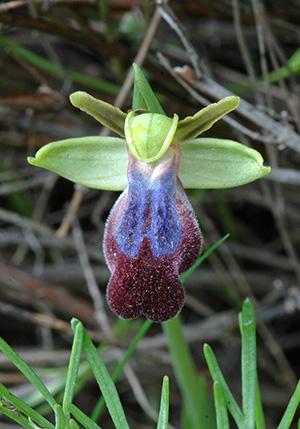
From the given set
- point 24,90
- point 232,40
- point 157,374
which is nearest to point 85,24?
point 24,90

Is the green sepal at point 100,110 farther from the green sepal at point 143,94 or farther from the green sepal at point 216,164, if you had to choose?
the green sepal at point 216,164

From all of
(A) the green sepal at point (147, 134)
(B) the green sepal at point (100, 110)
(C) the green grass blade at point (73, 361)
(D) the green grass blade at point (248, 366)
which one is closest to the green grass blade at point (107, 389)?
(C) the green grass blade at point (73, 361)

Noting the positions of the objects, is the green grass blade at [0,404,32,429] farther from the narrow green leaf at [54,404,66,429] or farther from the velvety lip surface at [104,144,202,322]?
the velvety lip surface at [104,144,202,322]

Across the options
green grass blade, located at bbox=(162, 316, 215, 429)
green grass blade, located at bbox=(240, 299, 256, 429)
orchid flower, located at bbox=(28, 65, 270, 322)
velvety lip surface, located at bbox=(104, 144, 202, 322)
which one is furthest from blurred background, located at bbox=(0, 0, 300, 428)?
green grass blade, located at bbox=(240, 299, 256, 429)

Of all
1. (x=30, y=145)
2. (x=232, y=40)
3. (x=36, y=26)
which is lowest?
(x=30, y=145)

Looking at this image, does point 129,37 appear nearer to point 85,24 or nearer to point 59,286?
point 85,24

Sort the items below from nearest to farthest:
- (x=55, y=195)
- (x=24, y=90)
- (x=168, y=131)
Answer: (x=168, y=131), (x=24, y=90), (x=55, y=195)

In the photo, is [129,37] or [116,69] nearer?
[116,69]
